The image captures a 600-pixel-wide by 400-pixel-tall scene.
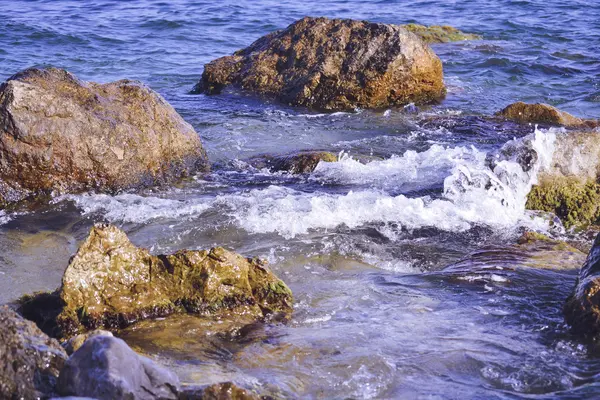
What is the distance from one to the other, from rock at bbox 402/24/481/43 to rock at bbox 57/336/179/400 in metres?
13.9

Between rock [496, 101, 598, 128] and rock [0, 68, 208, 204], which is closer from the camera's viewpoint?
rock [0, 68, 208, 204]

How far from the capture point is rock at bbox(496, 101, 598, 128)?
9742 mm

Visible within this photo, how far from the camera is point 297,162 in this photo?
26.7ft

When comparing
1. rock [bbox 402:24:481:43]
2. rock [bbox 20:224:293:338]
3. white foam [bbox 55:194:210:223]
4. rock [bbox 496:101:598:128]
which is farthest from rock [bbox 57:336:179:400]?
rock [bbox 402:24:481:43]

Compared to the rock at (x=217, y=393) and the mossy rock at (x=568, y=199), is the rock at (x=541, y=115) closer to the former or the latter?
the mossy rock at (x=568, y=199)

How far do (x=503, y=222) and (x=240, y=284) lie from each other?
2.96m

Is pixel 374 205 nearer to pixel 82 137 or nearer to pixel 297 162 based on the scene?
pixel 297 162

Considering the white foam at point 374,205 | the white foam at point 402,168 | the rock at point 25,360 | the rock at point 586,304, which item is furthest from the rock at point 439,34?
the rock at point 25,360

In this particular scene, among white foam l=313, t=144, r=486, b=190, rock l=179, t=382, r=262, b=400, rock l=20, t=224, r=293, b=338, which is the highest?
rock l=179, t=382, r=262, b=400

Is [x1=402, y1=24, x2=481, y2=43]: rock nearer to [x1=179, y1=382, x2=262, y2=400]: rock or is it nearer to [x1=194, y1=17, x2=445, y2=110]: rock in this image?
[x1=194, y1=17, x2=445, y2=110]: rock

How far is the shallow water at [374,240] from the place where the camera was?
3984 millimetres

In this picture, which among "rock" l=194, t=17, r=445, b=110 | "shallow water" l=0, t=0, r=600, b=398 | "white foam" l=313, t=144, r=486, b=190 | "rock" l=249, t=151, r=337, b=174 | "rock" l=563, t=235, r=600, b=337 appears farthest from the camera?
"rock" l=194, t=17, r=445, b=110

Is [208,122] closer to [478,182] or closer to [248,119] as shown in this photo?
[248,119]

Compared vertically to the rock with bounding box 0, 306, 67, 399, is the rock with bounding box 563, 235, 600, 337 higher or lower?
lower
